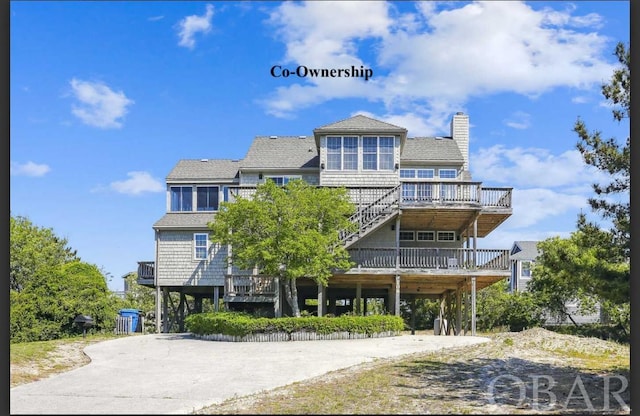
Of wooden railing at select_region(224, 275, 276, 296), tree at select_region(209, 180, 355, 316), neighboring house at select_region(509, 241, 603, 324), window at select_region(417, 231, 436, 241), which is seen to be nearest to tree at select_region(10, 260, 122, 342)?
wooden railing at select_region(224, 275, 276, 296)

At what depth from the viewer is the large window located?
22109 mm

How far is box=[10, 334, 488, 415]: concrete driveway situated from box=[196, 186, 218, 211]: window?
7.42 metres

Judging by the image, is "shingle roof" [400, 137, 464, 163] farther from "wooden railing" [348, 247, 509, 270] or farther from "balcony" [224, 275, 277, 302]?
"balcony" [224, 275, 277, 302]

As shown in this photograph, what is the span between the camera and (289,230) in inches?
721

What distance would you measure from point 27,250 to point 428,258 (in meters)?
15.0

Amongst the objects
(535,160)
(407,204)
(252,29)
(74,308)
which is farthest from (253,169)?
(252,29)

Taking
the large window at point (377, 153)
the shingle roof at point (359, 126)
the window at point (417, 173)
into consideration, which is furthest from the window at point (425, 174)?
the shingle roof at point (359, 126)

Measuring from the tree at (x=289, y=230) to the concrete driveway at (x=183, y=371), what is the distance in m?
2.66

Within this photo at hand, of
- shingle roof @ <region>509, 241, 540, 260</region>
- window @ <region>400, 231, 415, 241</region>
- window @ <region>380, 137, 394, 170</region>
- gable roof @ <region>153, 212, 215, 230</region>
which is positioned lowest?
shingle roof @ <region>509, 241, 540, 260</region>

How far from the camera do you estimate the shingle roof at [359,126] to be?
71.4 feet

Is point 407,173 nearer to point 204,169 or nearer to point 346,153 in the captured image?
point 346,153

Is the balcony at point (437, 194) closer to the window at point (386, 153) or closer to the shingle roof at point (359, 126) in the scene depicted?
the window at point (386, 153)

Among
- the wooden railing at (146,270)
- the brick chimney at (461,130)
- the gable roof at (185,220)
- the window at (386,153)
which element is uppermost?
the brick chimney at (461,130)

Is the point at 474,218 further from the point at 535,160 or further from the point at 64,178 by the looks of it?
the point at 64,178
